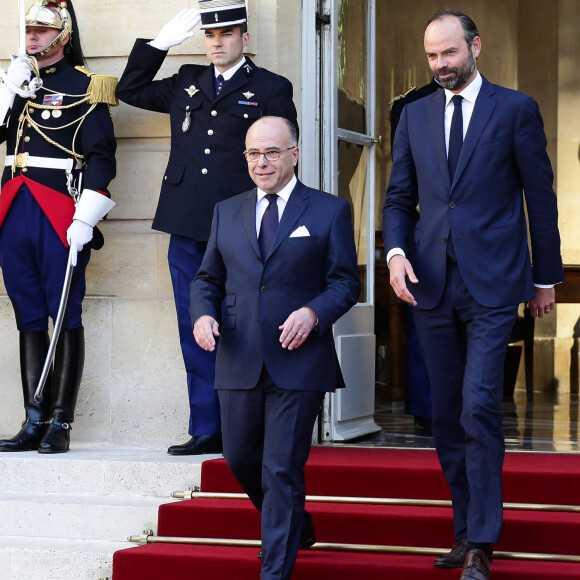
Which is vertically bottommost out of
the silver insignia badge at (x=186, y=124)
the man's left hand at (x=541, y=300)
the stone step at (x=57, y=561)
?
the stone step at (x=57, y=561)

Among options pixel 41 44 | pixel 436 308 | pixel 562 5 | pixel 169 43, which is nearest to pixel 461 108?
pixel 436 308

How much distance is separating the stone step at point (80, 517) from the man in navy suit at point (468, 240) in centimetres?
143

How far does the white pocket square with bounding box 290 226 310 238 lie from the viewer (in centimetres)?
403

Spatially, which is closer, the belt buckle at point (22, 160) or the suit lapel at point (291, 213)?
the suit lapel at point (291, 213)

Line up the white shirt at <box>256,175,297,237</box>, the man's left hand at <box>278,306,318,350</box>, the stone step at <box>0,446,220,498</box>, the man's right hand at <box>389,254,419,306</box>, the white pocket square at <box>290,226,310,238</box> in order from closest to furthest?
the man's left hand at <box>278,306,318,350</box>
the man's right hand at <box>389,254,419,306</box>
the white pocket square at <box>290,226,310,238</box>
the white shirt at <box>256,175,297,237</box>
the stone step at <box>0,446,220,498</box>

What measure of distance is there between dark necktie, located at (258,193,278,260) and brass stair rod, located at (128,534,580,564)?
1078mm

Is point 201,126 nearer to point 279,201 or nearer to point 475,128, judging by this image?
point 279,201

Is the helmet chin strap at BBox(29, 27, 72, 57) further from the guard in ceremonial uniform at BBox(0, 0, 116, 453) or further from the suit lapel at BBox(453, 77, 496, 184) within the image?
the suit lapel at BBox(453, 77, 496, 184)

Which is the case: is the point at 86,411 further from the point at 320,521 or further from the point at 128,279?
the point at 320,521

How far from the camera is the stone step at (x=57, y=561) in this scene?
4.67 m

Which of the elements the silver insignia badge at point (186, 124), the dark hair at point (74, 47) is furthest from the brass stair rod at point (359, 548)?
the dark hair at point (74, 47)

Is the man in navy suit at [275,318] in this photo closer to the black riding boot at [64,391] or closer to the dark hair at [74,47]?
the black riding boot at [64,391]

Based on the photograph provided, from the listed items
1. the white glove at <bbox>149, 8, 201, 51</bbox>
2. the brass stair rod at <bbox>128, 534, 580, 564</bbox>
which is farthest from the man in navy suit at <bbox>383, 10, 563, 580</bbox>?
the white glove at <bbox>149, 8, 201, 51</bbox>

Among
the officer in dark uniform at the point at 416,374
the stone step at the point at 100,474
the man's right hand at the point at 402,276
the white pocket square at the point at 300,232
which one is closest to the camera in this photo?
the man's right hand at the point at 402,276
